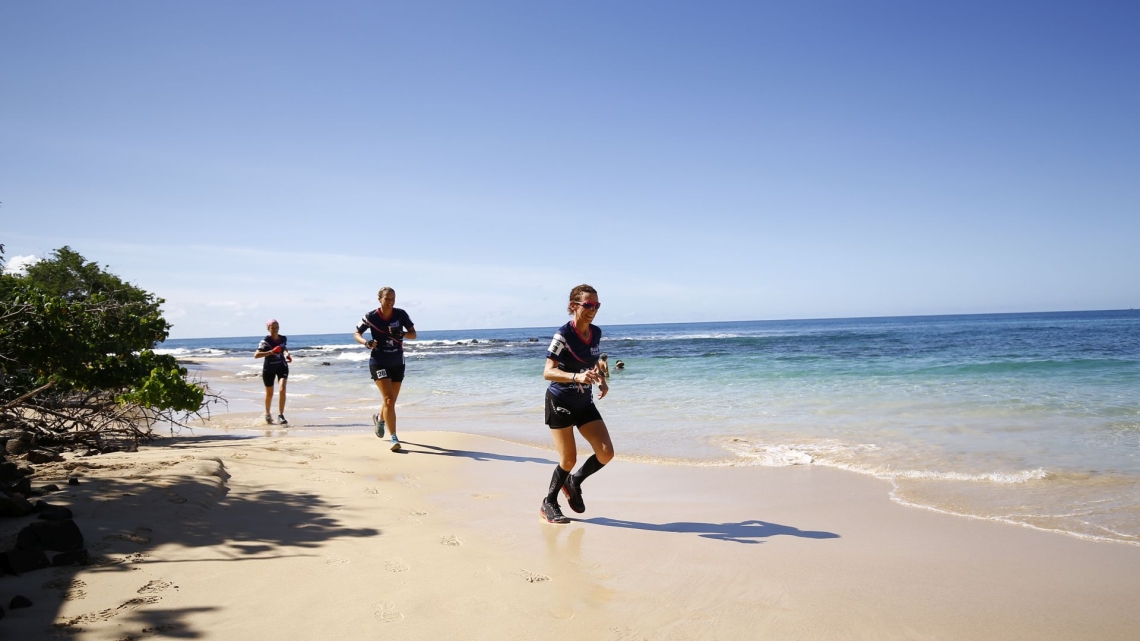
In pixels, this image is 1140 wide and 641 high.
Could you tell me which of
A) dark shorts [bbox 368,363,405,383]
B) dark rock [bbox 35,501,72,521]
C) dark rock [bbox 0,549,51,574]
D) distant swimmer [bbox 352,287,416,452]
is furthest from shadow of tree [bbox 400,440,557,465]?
dark rock [bbox 0,549,51,574]


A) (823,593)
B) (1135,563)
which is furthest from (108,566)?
(1135,563)

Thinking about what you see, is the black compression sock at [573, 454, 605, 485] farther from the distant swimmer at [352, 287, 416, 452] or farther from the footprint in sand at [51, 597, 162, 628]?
the distant swimmer at [352, 287, 416, 452]

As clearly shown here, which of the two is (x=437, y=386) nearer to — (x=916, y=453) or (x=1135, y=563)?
(x=916, y=453)

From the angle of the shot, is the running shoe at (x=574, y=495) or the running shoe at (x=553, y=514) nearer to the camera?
the running shoe at (x=553, y=514)

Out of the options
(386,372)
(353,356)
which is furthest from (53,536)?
(353,356)

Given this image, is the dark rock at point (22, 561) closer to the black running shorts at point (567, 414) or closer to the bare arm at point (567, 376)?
the bare arm at point (567, 376)

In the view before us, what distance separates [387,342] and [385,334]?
4.2 inches

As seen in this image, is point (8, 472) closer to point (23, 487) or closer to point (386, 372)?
point (23, 487)

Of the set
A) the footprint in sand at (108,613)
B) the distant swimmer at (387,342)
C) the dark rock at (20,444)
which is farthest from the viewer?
the distant swimmer at (387,342)

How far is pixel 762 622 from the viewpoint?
9.93ft

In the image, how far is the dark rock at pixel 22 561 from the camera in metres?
3.08

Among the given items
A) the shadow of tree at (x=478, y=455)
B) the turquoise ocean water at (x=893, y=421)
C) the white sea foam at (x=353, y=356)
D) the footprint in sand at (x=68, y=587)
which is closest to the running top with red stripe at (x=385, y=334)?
the shadow of tree at (x=478, y=455)

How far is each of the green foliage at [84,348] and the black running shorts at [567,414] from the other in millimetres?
3592

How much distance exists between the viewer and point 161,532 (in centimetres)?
385
